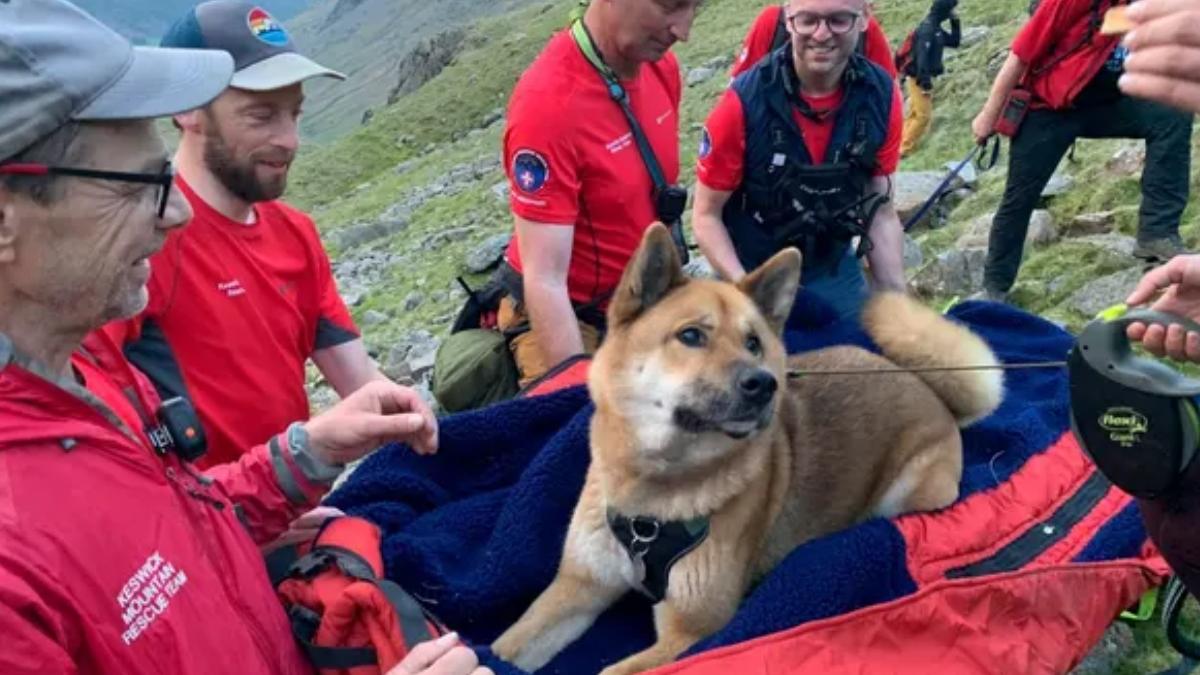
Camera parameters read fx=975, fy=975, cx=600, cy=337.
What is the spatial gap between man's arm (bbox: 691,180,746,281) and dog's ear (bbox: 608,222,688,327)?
5.11 ft

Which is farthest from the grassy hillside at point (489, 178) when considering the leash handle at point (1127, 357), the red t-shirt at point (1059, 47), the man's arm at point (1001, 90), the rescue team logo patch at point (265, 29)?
the rescue team logo patch at point (265, 29)

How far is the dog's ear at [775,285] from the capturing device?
12.2 feet

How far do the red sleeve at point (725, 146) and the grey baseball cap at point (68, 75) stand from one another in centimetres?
346

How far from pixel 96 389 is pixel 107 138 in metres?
0.68

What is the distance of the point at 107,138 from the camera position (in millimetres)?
2082

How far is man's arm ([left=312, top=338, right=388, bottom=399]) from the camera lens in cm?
425

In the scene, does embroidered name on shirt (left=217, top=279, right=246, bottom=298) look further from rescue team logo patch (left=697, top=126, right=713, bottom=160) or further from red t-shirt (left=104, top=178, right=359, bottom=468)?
rescue team logo patch (left=697, top=126, right=713, bottom=160)

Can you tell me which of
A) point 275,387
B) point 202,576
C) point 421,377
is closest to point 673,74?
point 275,387

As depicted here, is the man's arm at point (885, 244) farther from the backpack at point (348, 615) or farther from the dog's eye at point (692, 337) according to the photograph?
the backpack at point (348, 615)

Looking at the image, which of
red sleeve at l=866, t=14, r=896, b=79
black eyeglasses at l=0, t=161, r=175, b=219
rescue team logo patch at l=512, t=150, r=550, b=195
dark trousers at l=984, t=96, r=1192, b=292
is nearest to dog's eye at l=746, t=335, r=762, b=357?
rescue team logo patch at l=512, t=150, r=550, b=195

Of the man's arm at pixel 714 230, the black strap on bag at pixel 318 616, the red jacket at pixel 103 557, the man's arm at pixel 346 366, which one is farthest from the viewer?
the man's arm at pixel 714 230

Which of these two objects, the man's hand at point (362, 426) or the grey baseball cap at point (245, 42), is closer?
the man's hand at point (362, 426)

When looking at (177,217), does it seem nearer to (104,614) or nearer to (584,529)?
(104,614)

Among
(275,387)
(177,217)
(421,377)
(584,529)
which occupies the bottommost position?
(421,377)
